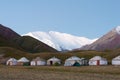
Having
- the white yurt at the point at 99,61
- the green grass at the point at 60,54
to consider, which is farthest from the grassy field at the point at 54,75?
the green grass at the point at 60,54

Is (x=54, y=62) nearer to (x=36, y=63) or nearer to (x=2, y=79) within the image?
(x=36, y=63)

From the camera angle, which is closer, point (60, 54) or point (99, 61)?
point (99, 61)

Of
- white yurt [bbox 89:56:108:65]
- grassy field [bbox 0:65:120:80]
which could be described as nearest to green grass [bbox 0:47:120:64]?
white yurt [bbox 89:56:108:65]

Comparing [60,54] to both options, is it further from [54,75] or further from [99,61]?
[54,75]

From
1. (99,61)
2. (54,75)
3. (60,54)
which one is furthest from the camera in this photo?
(60,54)

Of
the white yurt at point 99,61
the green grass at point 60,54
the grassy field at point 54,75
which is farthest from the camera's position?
the green grass at point 60,54

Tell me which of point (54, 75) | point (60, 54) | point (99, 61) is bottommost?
point (54, 75)

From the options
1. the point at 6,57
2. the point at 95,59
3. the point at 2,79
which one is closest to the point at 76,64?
the point at 95,59

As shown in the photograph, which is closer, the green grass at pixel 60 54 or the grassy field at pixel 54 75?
the grassy field at pixel 54 75

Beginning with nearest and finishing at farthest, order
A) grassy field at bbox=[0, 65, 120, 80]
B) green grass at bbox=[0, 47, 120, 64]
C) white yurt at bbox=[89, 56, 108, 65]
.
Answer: grassy field at bbox=[0, 65, 120, 80], white yurt at bbox=[89, 56, 108, 65], green grass at bbox=[0, 47, 120, 64]

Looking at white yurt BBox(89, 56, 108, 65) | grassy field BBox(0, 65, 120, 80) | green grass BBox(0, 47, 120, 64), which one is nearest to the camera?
grassy field BBox(0, 65, 120, 80)

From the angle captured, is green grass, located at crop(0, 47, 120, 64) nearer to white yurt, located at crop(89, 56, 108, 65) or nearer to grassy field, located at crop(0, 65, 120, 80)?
white yurt, located at crop(89, 56, 108, 65)

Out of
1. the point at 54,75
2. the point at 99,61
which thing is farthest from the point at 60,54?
the point at 54,75

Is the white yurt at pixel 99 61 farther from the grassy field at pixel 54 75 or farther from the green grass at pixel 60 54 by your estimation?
the grassy field at pixel 54 75
